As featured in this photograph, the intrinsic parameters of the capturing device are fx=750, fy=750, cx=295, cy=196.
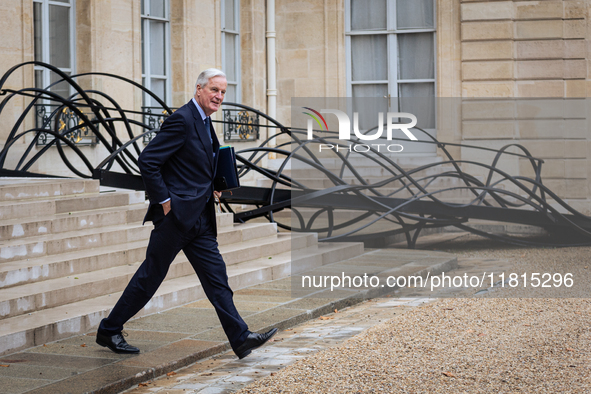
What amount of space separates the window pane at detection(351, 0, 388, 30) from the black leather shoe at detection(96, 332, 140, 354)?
36.3 feet

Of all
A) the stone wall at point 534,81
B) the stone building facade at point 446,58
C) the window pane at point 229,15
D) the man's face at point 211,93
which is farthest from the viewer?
the window pane at point 229,15

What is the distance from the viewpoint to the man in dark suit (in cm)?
400

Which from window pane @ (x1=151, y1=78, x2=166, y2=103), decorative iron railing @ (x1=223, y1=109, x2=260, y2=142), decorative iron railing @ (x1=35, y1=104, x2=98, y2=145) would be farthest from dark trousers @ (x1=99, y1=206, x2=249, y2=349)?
decorative iron railing @ (x1=223, y1=109, x2=260, y2=142)

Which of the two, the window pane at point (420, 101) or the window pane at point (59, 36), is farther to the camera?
the window pane at point (420, 101)

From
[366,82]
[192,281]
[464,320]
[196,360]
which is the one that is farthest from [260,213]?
[366,82]

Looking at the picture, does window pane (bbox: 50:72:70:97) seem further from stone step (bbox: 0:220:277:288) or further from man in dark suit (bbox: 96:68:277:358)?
man in dark suit (bbox: 96:68:277:358)

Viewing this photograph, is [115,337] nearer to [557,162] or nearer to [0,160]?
[0,160]

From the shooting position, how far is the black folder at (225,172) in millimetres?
4199

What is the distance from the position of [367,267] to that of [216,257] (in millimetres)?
3509

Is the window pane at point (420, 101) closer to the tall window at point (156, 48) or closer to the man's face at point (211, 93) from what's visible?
the tall window at point (156, 48)

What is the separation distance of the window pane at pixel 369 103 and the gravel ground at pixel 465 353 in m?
8.46

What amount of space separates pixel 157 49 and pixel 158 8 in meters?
0.64

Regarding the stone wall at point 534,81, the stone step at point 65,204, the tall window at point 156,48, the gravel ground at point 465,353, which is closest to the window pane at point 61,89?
the tall window at point 156,48

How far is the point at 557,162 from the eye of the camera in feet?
43.5
